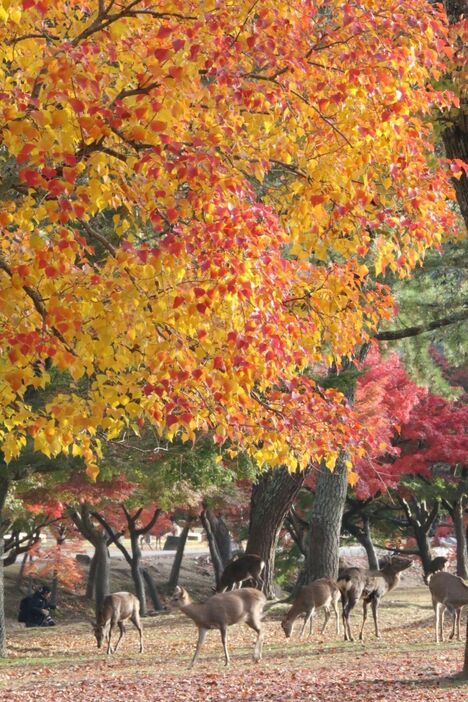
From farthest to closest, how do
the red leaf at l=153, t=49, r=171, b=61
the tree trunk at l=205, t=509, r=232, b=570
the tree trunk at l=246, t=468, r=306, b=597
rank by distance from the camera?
the tree trunk at l=205, t=509, r=232, b=570
the tree trunk at l=246, t=468, r=306, b=597
the red leaf at l=153, t=49, r=171, b=61

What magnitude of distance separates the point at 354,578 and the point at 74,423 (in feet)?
36.4

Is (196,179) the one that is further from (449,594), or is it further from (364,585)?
(364,585)

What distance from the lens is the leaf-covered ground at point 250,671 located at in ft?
36.2

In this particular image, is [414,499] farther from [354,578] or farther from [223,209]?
[223,209]

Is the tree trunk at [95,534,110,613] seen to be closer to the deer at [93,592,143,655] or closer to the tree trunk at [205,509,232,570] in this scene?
the tree trunk at [205,509,232,570]

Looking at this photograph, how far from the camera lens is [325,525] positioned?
870 inches

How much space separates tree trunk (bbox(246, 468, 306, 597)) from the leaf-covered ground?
168 cm

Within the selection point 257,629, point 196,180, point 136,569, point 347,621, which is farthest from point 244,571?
point 196,180

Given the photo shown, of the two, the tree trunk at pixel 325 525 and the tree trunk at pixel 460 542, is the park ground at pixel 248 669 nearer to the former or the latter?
the tree trunk at pixel 325 525

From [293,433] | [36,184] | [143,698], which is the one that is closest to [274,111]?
[36,184]

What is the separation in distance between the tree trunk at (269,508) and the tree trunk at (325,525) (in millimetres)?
832

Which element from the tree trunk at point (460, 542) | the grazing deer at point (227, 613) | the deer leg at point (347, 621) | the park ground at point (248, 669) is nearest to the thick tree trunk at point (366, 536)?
the tree trunk at point (460, 542)

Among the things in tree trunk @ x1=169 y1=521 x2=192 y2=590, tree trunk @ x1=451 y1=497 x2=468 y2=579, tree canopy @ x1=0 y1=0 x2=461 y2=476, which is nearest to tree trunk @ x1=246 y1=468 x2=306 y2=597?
tree canopy @ x1=0 y1=0 x2=461 y2=476

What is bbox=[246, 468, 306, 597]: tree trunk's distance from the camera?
21516mm
